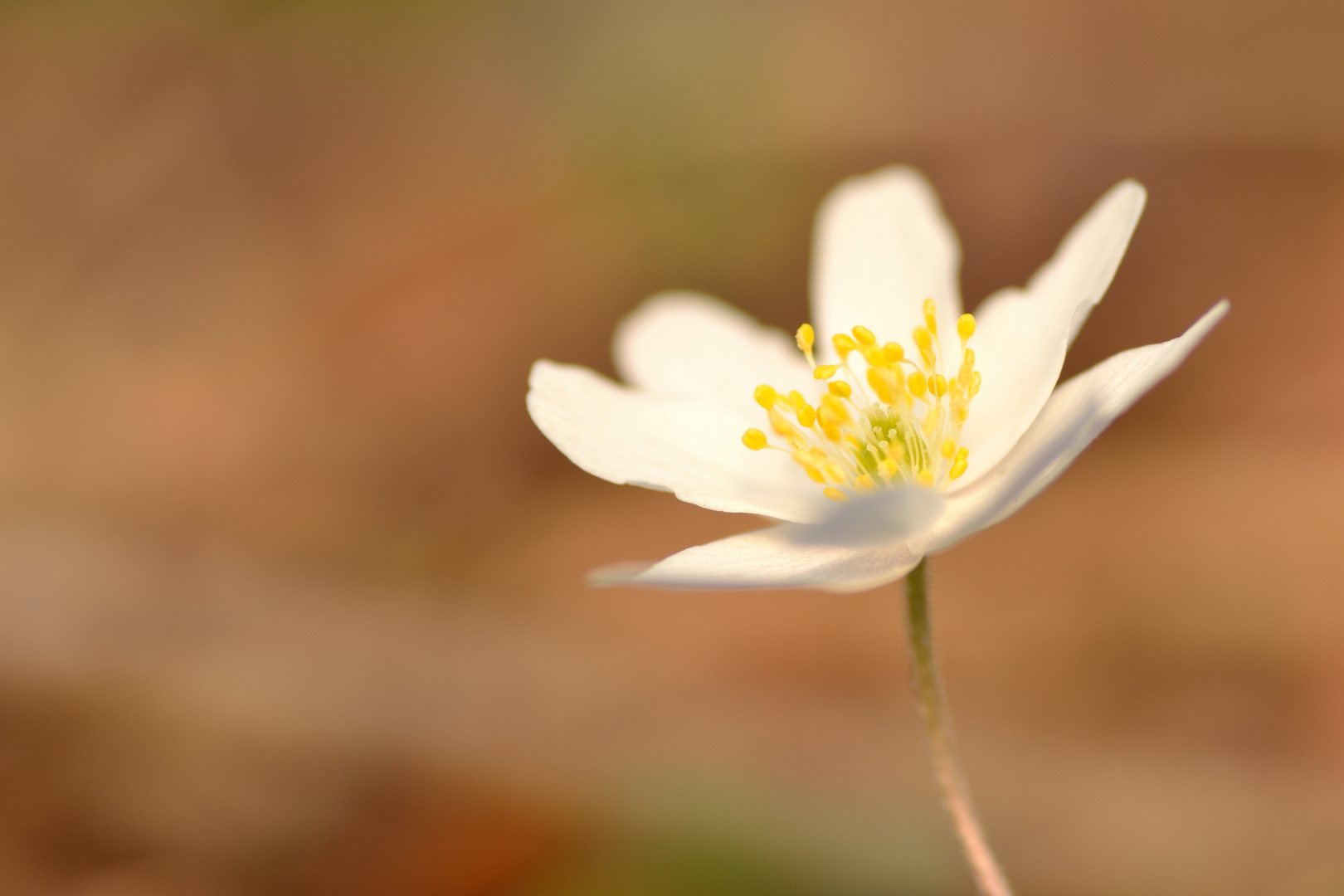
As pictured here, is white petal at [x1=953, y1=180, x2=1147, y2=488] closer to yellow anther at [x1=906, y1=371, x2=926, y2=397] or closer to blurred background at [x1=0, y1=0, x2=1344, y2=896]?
yellow anther at [x1=906, y1=371, x2=926, y2=397]

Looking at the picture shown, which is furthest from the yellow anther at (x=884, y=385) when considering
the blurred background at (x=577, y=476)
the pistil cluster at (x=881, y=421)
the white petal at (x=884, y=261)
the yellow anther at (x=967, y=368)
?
the blurred background at (x=577, y=476)

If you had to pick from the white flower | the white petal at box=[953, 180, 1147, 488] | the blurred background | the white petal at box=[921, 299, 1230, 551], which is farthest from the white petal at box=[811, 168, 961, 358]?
the blurred background

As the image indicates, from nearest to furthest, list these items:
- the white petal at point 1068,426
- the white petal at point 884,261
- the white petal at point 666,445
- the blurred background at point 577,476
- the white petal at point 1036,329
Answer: the white petal at point 1068,426 → the white petal at point 1036,329 → the white petal at point 666,445 → the white petal at point 884,261 → the blurred background at point 577,476

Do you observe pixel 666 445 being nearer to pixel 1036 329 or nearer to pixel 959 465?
pixel 959 465

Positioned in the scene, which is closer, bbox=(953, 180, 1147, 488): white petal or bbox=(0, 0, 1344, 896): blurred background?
bbox=(953, 180, 1147, 488): white petal

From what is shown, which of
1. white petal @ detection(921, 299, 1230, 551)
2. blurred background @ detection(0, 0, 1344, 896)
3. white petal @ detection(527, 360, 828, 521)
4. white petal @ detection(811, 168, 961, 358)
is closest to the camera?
white petal @ detection(921, 299, 1230, 551)

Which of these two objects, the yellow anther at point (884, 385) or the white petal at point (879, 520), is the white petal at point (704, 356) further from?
the white petal at point (879, 520)

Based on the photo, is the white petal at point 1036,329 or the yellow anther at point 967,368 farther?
the yellow anther at point 967,368

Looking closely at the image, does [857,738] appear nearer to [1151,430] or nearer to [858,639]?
[858,639]
